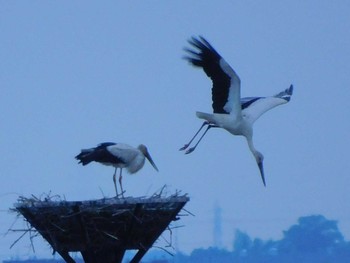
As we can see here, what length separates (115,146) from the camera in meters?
8.77

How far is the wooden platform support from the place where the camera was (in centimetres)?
621

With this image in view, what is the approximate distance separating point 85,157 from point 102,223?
2314 mm

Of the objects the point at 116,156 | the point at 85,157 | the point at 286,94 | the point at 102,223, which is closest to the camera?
the point at 102,223

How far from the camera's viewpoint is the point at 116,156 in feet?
28.9

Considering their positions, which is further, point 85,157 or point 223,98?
point 223,98

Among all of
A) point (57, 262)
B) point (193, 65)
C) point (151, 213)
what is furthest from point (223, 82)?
point (151, 213)

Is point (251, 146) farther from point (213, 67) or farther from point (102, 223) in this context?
point (102, 223)

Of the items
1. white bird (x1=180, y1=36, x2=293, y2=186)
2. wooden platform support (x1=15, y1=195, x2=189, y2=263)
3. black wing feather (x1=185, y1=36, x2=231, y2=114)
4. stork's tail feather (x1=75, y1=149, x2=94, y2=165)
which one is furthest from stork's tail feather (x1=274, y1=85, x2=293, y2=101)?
wooden platform support (x1=15, y1=195, x2=189, y2=263)

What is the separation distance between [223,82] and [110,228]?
3.09m

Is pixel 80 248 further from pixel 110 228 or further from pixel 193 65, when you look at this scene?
pixel 193 65

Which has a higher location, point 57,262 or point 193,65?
point 193,65

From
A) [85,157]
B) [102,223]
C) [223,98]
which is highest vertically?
[223,98]

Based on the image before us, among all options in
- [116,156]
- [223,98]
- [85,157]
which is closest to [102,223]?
[85,157]

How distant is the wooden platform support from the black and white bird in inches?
76.3
